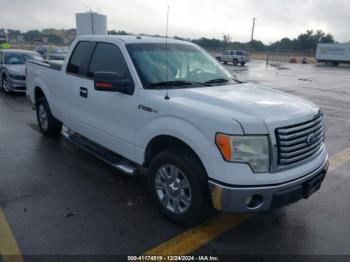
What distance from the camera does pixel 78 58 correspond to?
4.91 meters

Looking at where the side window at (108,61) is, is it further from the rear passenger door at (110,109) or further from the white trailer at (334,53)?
the white trailer at (334,53)

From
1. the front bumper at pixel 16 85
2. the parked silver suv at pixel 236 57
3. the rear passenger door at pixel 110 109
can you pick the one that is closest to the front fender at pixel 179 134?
the rear passenger door at pixel 110 109

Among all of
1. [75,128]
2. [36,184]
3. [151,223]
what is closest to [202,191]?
[151,223]

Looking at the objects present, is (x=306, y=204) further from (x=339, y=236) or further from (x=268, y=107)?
(x=268, y=107)

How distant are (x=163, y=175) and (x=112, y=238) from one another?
2.70ft

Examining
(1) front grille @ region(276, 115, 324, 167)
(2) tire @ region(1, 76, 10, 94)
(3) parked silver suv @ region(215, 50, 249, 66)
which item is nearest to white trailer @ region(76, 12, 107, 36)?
(2) tire @ region(1, 76, 10, 94)

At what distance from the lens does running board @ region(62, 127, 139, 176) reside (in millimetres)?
3882

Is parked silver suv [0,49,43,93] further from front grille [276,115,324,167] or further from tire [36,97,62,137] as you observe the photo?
front grille [276,115,324,167]

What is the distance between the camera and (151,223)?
11.3 feet

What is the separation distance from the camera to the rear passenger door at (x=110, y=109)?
12.4 feet

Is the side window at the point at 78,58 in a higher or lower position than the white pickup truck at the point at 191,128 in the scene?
higher

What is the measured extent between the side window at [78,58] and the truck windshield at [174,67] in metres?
1.12

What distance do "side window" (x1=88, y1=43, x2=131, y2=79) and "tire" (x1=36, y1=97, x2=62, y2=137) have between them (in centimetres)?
200

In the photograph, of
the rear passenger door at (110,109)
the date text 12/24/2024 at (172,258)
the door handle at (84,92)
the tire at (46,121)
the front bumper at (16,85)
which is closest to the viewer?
the date text 12/24/2024 at (172,258)
